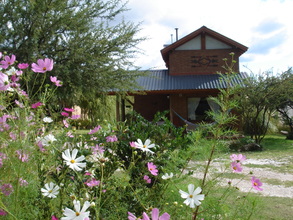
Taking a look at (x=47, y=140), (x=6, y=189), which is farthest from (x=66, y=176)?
(x=6, y=189)

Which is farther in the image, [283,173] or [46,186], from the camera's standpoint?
[283,173]

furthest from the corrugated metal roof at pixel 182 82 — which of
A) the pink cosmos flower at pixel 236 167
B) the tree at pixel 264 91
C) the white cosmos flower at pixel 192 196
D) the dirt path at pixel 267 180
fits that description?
the white cosmos flower at pixel 192 196

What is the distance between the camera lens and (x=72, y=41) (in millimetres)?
9461

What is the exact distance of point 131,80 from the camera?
11.0 m

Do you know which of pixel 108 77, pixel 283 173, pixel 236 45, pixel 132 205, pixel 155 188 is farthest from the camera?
pixel 236 45

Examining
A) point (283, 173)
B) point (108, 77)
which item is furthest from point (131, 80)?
point (283, 173)

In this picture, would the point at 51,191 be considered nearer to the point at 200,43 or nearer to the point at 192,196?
the point at 192,196

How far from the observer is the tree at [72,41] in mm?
8727

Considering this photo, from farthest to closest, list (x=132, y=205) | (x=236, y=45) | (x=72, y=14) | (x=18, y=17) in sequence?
(x=236, y=45) → (x=72, y=14) → (x=18, y=17) → (x=132, y=205)

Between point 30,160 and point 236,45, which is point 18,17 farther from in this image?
point 236,45

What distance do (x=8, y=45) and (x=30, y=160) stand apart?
8391mm

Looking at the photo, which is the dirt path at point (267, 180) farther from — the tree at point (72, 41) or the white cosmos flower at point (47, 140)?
the tree at point (72, 41)

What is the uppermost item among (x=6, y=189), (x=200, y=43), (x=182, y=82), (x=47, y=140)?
(x=200, y=43)

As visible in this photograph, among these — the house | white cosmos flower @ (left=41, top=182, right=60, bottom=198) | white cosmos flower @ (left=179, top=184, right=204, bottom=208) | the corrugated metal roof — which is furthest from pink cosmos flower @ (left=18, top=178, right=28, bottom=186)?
the house
